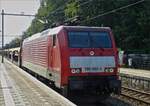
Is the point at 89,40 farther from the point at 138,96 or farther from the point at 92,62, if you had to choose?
the point at 138,96

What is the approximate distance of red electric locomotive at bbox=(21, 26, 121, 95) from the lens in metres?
16.6

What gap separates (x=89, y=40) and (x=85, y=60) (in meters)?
0.88

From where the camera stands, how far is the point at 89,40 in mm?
17438

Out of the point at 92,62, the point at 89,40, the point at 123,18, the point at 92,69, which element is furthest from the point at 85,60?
the point at 123,18

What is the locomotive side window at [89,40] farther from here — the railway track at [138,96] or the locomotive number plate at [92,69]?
the railway track at [138,96]

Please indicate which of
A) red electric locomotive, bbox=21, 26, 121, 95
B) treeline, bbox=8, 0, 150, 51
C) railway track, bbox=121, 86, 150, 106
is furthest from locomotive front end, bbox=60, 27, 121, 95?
treeline, bbox=8, 0, 150, 51

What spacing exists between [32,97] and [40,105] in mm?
1998

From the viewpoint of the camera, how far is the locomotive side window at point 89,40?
1723 centimetres

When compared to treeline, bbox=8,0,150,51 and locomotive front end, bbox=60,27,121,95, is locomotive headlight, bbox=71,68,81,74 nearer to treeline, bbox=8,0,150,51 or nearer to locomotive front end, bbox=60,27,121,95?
locomotive front end, bbox=60,27,121,95

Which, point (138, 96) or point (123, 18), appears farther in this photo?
point (123, 18)

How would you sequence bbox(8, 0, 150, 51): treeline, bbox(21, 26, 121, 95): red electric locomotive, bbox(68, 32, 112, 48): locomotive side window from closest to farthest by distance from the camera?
bbox(21, 26, 121, 95): red electric locomotive < bbox(68, 32, 112, 48): locomotive side window < bbox(8, 0, 150, 51): treeline

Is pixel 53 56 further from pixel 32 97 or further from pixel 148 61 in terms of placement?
pixel 148 61

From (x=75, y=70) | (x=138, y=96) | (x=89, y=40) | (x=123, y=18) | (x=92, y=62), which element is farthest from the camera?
(x=123, y=18)

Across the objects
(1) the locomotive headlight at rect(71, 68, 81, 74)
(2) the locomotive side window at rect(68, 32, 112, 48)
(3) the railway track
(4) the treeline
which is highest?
(4) the treeline
